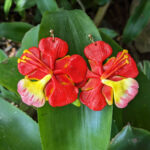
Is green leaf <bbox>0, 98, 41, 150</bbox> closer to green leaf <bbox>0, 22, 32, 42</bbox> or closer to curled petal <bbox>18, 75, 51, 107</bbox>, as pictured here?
curled petal <bbox>18, 75, 51, 107</bbox>

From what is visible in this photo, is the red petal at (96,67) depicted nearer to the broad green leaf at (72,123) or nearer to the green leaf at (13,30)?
the broad green leaf at (72,123)

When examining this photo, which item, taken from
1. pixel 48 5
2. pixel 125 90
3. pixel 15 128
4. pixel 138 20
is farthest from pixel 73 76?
pixel 138 20

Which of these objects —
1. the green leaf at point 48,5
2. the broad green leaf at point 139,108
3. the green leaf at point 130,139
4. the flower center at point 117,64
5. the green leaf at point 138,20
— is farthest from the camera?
the green leaf at point 138,20

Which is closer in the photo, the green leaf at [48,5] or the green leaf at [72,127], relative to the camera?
the green leaf at [72,127]

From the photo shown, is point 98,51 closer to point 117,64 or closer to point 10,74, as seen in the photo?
point 117,64

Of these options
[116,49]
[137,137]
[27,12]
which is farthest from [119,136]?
[27,12]

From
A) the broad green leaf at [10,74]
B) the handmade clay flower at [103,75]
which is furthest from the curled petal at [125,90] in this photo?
the broad green leaf at [10,74]
